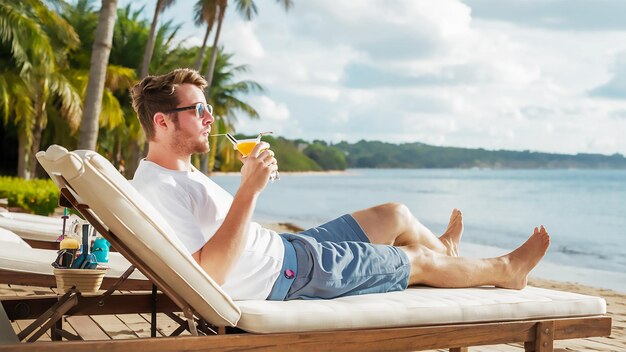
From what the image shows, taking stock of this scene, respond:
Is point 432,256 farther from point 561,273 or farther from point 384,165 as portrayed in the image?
point 384,165

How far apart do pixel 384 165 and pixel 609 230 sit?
54.5 m

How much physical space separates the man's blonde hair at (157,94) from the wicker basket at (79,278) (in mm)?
562

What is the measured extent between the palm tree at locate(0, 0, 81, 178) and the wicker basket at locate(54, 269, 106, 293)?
14.6 meters

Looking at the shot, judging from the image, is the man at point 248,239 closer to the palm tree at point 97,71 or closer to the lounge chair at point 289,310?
the lounge chair at point 289,310

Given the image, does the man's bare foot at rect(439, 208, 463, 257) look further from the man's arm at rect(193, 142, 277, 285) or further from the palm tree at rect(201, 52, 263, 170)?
the palm tree at rect(201, 52, 263, 170)

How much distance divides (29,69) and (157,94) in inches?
654

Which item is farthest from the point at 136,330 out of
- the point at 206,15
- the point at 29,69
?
the point at 206,15

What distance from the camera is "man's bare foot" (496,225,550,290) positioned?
3.31 meters

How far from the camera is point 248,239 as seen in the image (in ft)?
9.50

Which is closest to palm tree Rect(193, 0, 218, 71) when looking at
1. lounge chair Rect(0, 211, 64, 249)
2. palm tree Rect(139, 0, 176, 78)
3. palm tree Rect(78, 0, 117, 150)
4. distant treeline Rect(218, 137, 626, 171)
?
palm tree Rect(139, 0, 176, 78)

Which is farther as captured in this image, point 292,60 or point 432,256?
point 292,60

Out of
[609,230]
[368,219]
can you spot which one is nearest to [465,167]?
[609,230]

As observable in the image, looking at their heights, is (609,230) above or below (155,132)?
below

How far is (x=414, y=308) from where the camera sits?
2732 mm
